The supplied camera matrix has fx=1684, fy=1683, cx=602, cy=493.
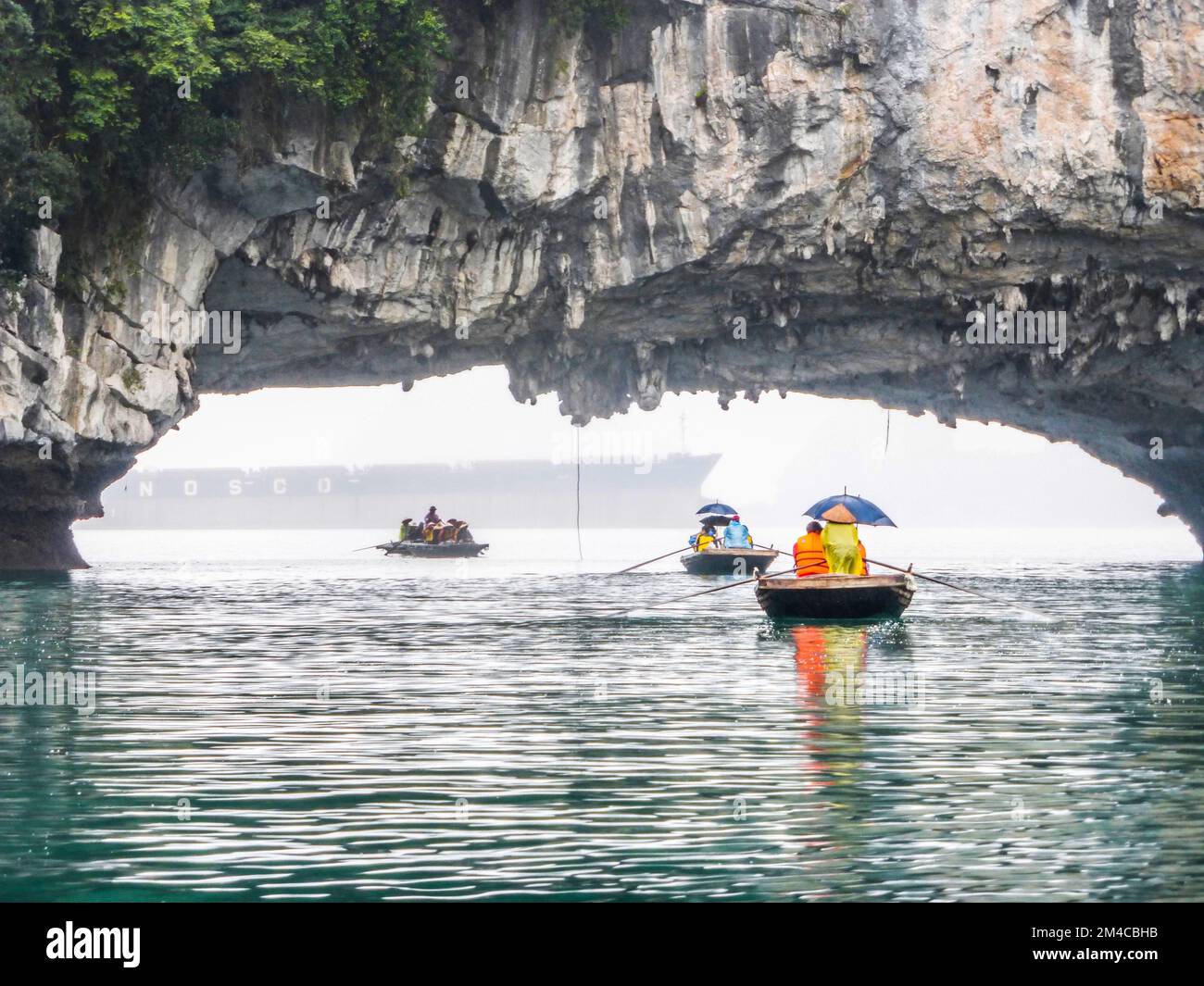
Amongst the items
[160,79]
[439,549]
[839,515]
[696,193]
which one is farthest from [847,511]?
[439,549]

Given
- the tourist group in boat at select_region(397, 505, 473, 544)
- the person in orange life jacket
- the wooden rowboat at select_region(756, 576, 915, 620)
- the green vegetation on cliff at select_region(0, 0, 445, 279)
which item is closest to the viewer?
the wooden rowboat at select_region(756, 576, 915, 620)

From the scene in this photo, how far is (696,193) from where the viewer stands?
119ft

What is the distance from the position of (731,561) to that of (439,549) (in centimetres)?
1863

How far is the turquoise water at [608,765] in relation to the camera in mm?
8898

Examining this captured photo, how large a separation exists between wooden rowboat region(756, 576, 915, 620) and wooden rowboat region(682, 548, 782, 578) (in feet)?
53.8

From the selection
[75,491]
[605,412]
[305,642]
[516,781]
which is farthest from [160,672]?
[605,412]

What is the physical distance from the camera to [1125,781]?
11617 millimetres

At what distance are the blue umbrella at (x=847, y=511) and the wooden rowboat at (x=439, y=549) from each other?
3062cm

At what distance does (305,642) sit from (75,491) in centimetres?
2004

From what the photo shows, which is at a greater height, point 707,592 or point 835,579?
point 835,579

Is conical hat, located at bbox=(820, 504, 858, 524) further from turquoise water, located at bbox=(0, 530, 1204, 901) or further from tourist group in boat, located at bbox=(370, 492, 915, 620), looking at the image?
turquoise water, located at bbox=(0, 530, 1204, 901)

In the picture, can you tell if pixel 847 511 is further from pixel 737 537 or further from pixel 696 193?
pixel 737 537

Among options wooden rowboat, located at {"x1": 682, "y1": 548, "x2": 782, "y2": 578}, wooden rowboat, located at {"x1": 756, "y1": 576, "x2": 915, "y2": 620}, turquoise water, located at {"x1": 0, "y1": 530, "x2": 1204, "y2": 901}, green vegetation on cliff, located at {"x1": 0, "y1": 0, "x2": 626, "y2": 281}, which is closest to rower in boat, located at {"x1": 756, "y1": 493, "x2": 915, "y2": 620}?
wooden rowboat, located at {"x1": 756, "y1": 576, "x2": 915, "y2": 620}

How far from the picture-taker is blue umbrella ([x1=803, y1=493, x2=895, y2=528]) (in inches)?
1085
